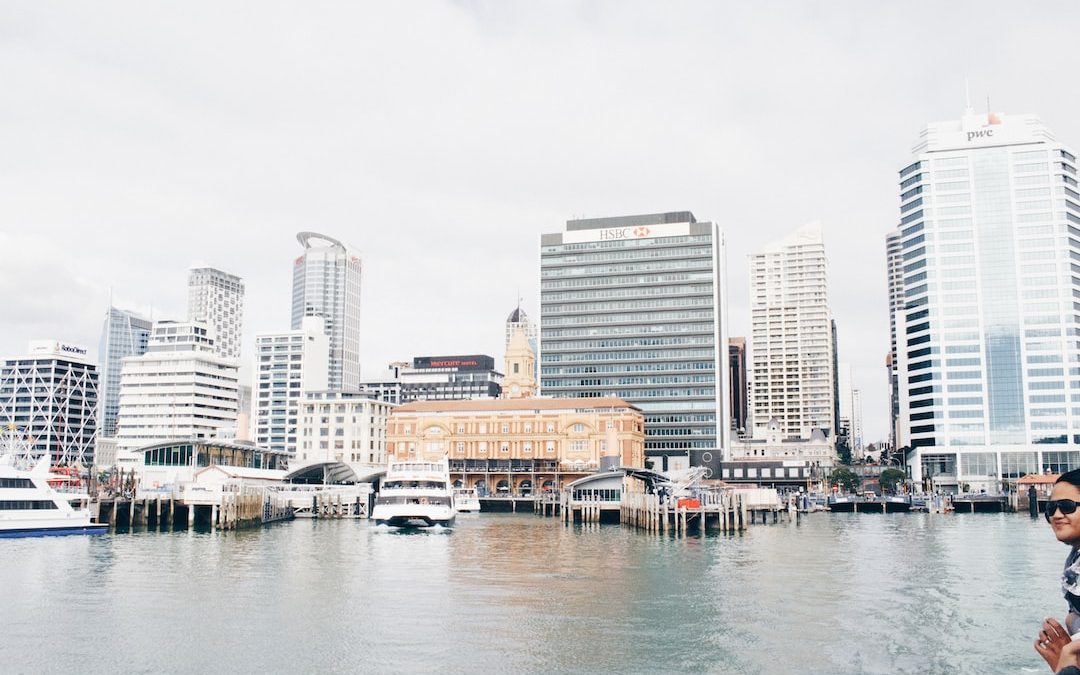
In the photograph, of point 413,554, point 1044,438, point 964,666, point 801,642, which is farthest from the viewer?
point 1044,438

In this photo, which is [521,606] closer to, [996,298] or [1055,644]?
[1055,644]

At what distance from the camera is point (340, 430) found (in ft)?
632

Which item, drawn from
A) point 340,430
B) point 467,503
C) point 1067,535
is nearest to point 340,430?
point 340,430

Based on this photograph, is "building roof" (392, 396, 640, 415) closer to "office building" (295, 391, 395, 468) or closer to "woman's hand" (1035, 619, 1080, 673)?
"office building" (295, 391, 395, 468)

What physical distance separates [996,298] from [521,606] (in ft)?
543

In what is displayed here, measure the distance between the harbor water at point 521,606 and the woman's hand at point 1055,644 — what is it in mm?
25005

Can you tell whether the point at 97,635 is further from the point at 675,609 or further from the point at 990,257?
the point at 990,257

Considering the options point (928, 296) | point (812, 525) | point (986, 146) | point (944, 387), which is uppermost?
point (986, 146)

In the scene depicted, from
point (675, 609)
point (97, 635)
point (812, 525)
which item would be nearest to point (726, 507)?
point (812, 525)

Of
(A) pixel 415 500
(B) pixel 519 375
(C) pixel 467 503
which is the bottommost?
(C) pixel 467 503

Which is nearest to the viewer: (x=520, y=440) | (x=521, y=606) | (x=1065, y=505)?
(x=1065, y=505)

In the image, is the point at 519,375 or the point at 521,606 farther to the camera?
the point at 519,375

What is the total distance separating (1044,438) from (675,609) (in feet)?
532

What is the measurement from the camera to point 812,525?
4365 inches
